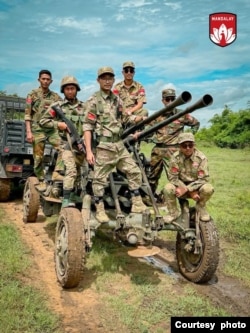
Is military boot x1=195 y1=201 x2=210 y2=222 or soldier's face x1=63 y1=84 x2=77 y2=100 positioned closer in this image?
military boot x1=195 y1=201 x2=210 y2=222

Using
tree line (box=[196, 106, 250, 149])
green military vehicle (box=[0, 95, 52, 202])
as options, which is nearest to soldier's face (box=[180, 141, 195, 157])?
green military vehicle (box=[0, 95, 52, 202])

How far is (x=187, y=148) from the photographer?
5.30m

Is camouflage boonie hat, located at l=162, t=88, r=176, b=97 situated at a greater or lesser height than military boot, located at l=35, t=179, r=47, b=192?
greater

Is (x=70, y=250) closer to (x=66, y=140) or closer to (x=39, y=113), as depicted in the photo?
(x=66, y=140)

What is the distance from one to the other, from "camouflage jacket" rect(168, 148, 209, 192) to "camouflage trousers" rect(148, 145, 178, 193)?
77.2 inches

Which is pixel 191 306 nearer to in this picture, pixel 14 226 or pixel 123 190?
pixel 123 190

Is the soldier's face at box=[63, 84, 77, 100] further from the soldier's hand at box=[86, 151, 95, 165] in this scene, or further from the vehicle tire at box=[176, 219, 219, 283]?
the vehicle tire at box=[176, 219, 219, 283]

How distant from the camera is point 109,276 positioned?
5449 mm

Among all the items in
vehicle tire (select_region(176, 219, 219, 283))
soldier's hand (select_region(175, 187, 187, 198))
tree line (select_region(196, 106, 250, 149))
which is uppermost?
tree line (select_region(196, 106, 250, 149))

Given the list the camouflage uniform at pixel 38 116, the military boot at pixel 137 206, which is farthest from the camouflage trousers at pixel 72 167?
the camouflage uniform at pixel 38 116

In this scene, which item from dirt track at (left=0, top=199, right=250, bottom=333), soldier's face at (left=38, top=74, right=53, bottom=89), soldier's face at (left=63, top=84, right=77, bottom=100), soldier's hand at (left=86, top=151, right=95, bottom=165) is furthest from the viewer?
soldier's face at (left=38, top=74, right=53, bottom=89)

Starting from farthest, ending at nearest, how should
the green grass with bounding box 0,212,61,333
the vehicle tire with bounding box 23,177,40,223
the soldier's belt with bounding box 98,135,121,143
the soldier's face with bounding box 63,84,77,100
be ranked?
1. the vehicle tire with bounding box 23,177,40,223
2. the soldier's face with bounding box 63,84,77,100
3. the soldier's belt with bounding box 98,135,121,143
4. the green grass with bounding box 0,212,61,333

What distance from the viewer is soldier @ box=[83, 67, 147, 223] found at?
17.8 feet

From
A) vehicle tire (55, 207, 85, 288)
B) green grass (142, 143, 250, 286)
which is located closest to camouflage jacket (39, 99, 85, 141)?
vehicle tire (55, 207, 85, 288)
